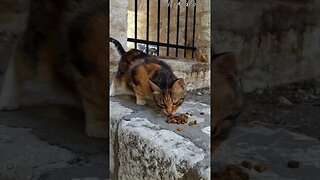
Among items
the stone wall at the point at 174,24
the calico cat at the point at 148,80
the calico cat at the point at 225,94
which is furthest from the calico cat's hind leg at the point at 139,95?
the calico cat at the point at 225,94

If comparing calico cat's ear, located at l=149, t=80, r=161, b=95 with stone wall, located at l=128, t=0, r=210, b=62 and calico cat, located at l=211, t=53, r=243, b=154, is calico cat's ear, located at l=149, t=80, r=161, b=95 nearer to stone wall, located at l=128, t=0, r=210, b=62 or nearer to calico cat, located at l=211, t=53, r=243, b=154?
stone wall, located at l=128, t=0, r=210, b=62

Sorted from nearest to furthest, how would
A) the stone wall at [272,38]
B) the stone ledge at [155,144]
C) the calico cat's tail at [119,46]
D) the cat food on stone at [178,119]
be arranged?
the stone wall at [272,38] → the stone ledge at [155,144] → the cat food on stone at [178,119] → the calico cat's tail at [119,46]

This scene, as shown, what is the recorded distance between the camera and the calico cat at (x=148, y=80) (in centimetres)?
144

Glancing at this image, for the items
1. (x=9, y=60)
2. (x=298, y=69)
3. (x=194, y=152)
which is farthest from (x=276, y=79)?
(x=194, y=152)

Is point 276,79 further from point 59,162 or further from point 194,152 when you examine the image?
point 194,152

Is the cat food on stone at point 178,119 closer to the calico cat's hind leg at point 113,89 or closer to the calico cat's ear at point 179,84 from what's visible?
the calico cat's ear at point 179,84

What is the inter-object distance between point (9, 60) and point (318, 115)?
432mm

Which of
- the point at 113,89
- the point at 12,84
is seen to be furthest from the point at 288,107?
the point at 113,89

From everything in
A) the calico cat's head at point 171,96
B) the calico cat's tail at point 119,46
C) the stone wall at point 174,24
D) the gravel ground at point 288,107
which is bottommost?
the calico cat's head at point 171,96

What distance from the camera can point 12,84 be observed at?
0.54 metres

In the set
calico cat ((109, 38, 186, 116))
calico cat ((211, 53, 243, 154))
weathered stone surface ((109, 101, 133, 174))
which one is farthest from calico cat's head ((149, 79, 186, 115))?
calico cat ((211, 53, 243, 154))

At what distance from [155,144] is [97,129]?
790 millimetres

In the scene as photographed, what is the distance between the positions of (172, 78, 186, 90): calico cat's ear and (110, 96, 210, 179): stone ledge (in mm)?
71

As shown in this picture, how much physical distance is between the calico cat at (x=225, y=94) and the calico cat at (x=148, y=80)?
0.86 metres
